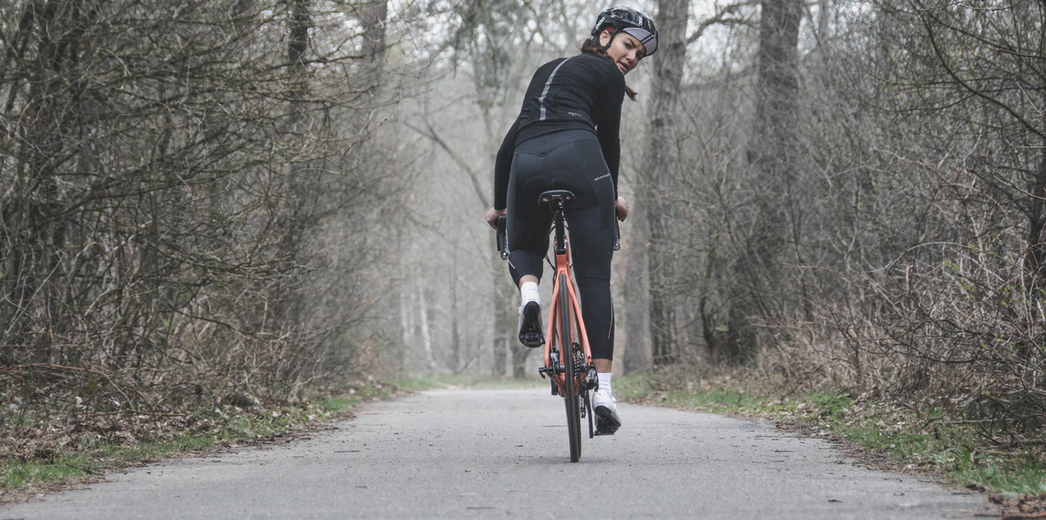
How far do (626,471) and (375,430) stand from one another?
12.7 ft

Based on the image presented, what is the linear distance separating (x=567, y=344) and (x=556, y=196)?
69 centimetres

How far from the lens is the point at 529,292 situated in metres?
5.01

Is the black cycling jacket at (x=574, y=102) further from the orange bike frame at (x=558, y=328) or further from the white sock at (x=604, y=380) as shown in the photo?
the white sock at (x=604, y=380)

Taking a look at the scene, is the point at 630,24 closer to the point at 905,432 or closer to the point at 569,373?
the point at 569,373

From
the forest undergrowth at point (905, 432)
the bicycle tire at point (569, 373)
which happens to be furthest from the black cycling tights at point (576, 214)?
the forest undergrowth at point (905, 432)

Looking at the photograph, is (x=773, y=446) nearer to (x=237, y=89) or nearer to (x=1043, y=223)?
(x=1043, y=223)

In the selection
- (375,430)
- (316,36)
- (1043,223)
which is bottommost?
(375,430)

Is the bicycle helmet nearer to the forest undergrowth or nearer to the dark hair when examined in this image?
the dark hair

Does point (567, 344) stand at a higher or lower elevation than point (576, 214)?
lower

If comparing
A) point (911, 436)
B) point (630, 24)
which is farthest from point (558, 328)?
point (911, 436)

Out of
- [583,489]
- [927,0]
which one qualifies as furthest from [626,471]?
[927,0]

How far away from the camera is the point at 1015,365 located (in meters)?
5.14

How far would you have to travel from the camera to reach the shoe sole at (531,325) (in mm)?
4961

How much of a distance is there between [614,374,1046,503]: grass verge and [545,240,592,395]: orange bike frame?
1463 mm
